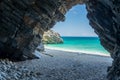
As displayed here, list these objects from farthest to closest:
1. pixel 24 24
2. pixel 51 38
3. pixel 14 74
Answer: pixel 51 38, pixel 24 24, pixel 14 74

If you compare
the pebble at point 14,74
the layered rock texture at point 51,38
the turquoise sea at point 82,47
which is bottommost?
the pebble at point 14,74

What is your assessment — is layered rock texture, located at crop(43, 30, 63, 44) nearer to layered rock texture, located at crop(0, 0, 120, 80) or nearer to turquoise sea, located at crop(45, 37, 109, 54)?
turquoise sea, located at crop(45, 37, 109, 54)

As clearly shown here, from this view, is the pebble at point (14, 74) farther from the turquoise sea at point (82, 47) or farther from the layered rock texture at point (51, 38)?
the layered rock texture at point (51, 38)

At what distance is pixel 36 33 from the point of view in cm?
2880

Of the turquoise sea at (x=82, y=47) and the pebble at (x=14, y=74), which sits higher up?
the turquoise sea at (x=82, y=47)

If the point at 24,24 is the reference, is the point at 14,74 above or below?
below

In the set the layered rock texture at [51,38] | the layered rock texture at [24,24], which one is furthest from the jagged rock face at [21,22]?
the layered rock texture at [51,38]

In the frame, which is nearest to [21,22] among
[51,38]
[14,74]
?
[14,74]

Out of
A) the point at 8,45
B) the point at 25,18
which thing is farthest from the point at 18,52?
the point at 25,18

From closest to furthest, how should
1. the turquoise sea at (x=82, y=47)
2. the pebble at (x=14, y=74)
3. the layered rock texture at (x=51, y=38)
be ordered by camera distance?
1. the pebble at (x=14, y=74)
2. the turquoise sea at (x=82, y=47)
3. the layered rock texture at (x=51, y=38)

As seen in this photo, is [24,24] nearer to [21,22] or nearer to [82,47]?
[21,22]

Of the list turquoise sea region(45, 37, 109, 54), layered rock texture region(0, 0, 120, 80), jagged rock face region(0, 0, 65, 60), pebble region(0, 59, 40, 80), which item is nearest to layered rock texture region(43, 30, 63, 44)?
turquoise sea region(45, 37, 109, 54)

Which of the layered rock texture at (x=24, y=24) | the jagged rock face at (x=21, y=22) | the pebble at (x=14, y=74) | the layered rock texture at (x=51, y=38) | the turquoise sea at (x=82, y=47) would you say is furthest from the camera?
the layered rock texture at (x=51, y=38)

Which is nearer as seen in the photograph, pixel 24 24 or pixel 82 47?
pixel 24 24
